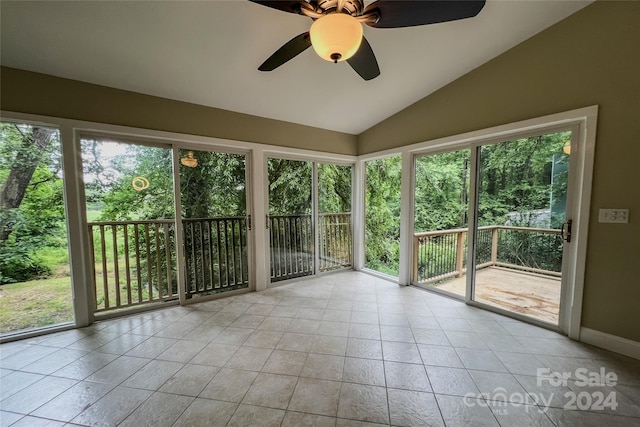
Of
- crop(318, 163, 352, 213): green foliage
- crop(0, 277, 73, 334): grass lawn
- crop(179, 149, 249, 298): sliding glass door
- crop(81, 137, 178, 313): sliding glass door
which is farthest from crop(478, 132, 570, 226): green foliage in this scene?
crop(0, 277, 73, 334): grass lawn

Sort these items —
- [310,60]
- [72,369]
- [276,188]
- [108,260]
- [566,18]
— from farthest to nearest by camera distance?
[276,188]
[108,260]
[310,60]
[566,18]
[72,369]

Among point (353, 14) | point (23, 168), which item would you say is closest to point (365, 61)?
point (353, 14)

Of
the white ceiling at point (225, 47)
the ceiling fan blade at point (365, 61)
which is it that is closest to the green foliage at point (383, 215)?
the white ceiling at point (225, 47)

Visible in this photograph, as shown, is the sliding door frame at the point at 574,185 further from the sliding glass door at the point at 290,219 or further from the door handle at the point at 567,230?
the sliding glass door at the point at 290,219

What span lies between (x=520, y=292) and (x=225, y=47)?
3.89 m

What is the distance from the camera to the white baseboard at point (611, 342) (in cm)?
187

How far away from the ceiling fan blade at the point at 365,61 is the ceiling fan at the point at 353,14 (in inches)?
2.3

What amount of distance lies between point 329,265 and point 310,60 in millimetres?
2981

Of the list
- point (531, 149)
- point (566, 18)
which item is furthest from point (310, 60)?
point (531, 149)

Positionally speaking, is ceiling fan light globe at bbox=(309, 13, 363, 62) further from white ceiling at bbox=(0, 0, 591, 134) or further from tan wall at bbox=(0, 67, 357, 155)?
tan wall at bbox=(0, 67, 357, 155)

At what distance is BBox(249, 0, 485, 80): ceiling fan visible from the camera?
1.20 meters

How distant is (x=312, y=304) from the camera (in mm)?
2902

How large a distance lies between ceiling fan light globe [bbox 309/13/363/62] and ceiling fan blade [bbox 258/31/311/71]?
0.27 m

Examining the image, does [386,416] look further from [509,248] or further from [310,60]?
[310,60]
